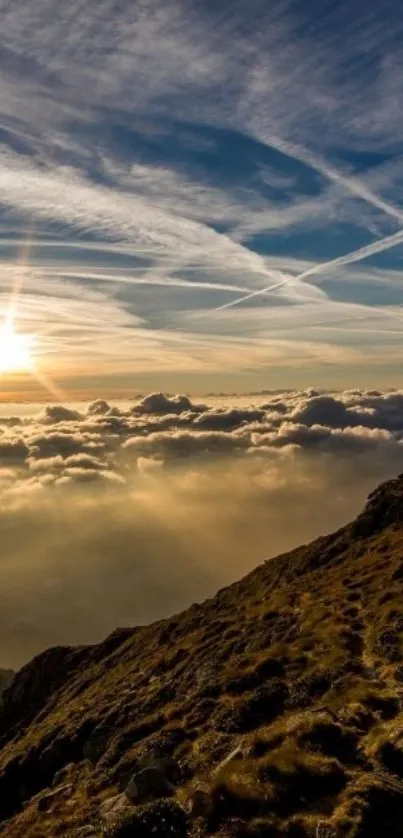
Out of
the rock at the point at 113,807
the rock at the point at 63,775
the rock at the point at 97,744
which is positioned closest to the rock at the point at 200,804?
the rock at the point at 113,807

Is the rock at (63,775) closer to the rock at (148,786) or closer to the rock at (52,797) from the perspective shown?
the rock at (52,797)

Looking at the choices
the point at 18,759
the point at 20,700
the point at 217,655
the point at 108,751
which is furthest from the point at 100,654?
the point at 108,751

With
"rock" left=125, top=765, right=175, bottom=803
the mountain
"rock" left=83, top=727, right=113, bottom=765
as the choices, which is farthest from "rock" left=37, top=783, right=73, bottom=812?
"rock" left=125, top=765, right=175, bottom=803

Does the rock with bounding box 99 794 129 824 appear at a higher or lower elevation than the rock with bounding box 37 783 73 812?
higher

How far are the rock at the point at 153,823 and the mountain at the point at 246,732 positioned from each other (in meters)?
0.07

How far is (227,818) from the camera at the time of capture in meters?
33.2

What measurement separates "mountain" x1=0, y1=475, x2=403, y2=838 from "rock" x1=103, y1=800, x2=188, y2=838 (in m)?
0.07

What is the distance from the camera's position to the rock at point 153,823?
109 feet

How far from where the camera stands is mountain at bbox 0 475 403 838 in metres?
33.5

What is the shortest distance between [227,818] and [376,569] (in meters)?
65.4

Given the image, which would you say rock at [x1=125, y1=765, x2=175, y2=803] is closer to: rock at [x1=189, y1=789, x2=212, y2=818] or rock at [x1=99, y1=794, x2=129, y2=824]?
rock at [x1=99, y1=794, x2=129, y2=824]

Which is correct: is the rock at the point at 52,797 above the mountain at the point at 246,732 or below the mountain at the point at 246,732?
below

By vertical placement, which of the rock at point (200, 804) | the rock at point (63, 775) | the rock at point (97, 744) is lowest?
the rock at point (63, 775)

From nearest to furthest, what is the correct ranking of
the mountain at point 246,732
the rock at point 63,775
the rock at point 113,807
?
the mountain at point 246,732
the rock at point 113,807
the rock at point 63,775
